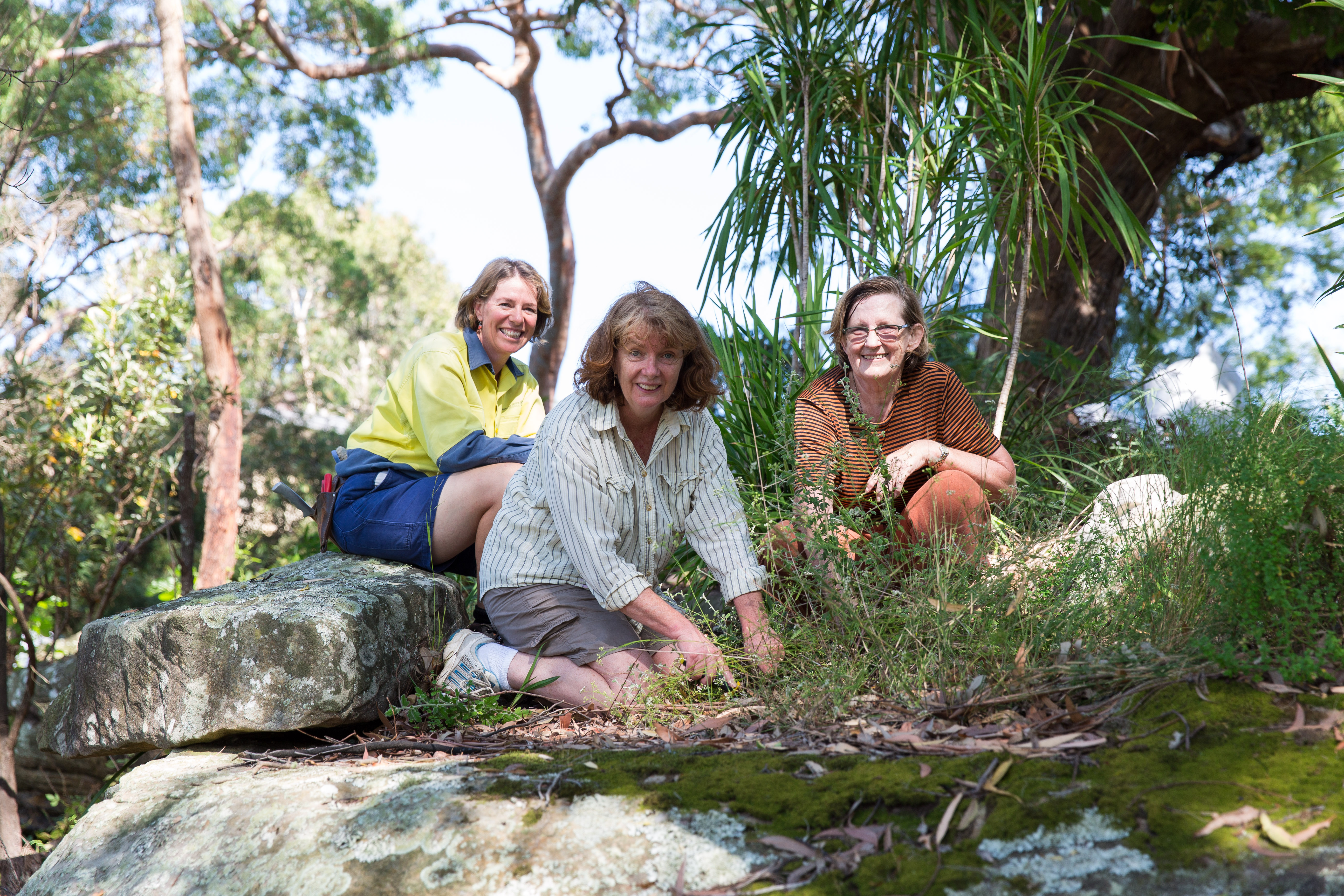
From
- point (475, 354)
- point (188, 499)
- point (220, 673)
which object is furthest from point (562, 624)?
point (188, 499)

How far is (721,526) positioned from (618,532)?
310mm

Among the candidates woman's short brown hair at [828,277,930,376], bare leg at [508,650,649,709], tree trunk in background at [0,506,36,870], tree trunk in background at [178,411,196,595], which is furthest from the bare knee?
tree trunk in background at [178,411,196,595]

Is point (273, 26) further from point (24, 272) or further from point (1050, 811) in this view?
point (1050, 811)

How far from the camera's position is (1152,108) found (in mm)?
6969

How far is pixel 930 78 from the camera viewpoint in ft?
13.1

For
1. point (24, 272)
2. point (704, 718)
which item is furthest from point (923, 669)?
point (24, 272)

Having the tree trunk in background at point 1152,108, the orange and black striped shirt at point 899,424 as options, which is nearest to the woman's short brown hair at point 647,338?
the orange and black striped shirt at point 899,424

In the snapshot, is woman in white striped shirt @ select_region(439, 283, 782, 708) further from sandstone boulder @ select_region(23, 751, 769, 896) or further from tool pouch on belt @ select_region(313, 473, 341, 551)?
tool pouch on belt @ select_region(313, 473, 341, 551)

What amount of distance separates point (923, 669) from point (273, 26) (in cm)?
962

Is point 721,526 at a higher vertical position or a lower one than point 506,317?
lower

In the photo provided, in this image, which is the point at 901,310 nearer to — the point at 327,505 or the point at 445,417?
the point at 445,417

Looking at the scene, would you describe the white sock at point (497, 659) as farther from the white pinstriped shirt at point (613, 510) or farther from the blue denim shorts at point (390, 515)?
the blue denim shorts at point (390, 515)

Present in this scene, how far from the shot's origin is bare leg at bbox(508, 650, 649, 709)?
2.72 metres

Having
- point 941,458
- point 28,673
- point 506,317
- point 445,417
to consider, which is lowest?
point 28,673
